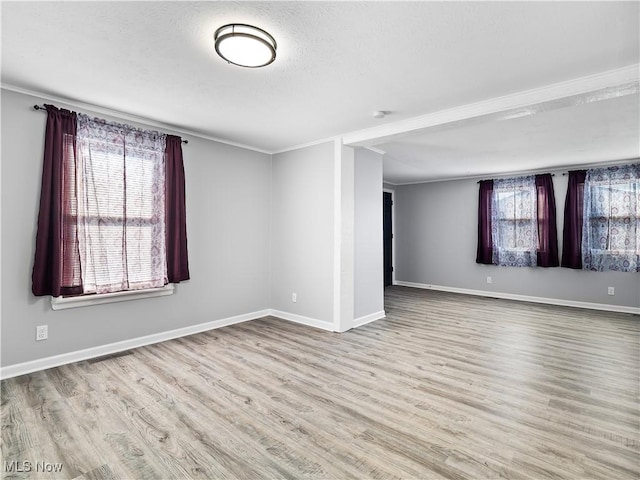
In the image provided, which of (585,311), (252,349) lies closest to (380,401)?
(252,349)

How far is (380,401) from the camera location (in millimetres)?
2463

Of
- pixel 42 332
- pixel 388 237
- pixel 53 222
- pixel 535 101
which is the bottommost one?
pixel 42 332

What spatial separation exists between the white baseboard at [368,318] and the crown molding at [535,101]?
2417 millimetres

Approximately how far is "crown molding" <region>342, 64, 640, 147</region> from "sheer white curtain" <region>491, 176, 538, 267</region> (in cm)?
380

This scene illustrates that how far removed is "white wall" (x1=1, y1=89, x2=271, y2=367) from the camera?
9.31ft

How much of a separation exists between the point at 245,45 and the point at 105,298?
2.81m

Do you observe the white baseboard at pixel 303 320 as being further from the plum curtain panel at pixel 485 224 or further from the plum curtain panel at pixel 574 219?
the plum curtain panel at pixel 574 219

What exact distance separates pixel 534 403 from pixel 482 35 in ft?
8.47

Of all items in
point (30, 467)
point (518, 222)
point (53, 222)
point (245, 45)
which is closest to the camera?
point (30, 467)

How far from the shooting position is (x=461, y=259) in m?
7.19

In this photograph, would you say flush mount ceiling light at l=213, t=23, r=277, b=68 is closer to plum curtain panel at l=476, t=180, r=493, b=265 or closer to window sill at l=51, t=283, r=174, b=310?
window sill at l=51, t=283, r=174, b=310

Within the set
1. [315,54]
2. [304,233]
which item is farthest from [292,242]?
[315,54]

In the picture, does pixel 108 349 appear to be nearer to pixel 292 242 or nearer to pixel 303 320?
pixel 303 320

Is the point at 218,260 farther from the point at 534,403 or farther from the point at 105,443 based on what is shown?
the point at 534,403
